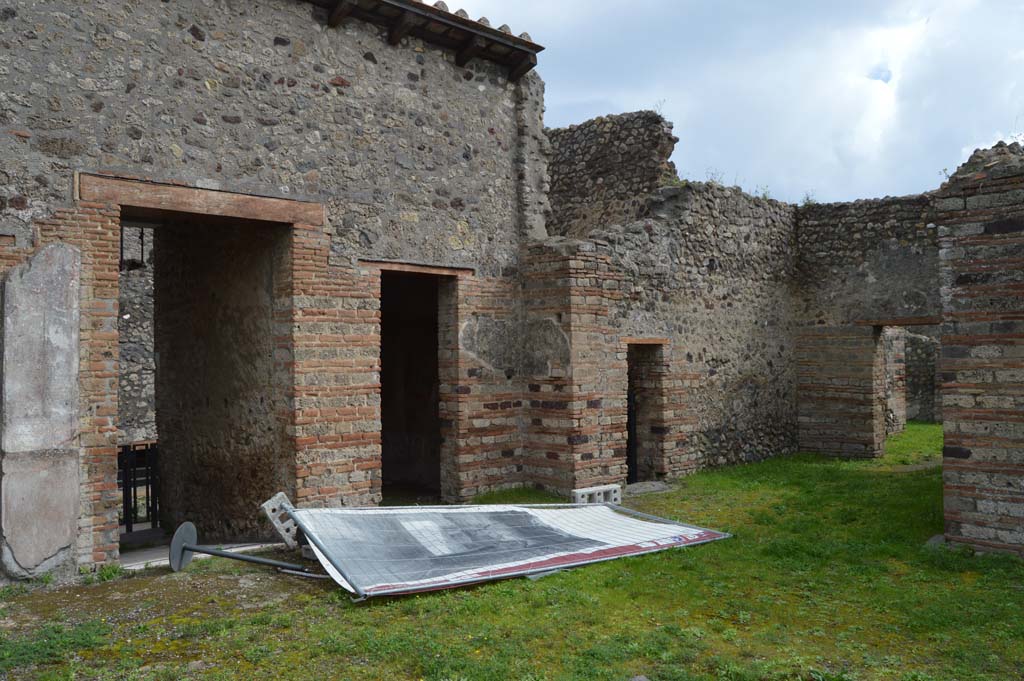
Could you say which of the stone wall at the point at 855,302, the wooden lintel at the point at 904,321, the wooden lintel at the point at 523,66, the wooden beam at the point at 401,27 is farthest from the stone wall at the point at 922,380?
the wooden beam at the point at 401,27

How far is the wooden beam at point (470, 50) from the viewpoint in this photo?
8.32 meters

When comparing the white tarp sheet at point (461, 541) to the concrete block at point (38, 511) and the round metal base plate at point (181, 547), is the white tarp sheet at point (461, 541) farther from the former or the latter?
the concrete block at point (38, 511)

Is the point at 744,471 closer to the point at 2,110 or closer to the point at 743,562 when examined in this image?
the point at 743,562

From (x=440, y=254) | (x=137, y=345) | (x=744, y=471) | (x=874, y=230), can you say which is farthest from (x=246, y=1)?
(x=137, y=345)

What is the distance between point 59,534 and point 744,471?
27.0 ft

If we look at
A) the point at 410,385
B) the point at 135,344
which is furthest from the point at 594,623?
the point at 135,344

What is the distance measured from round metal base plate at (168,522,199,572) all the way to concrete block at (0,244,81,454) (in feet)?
3.37

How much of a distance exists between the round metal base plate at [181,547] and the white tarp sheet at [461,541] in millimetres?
750

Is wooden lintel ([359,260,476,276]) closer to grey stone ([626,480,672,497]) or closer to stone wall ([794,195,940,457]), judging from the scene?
grey stone ([626,480,672,497])

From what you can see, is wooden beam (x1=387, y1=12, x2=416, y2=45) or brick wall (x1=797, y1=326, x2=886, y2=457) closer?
wooden beam (x1=387, y1=12, x2=416, y2=45)

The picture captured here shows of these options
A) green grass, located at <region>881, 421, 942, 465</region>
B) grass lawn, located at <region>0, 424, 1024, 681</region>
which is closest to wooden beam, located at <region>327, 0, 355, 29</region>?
grass lawn, located at <region>0, 424, 1024, 681</region>

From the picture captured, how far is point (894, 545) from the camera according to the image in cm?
662

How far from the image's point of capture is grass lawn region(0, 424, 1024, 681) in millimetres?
4191

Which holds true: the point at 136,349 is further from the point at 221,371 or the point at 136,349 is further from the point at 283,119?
the point at 283,119
